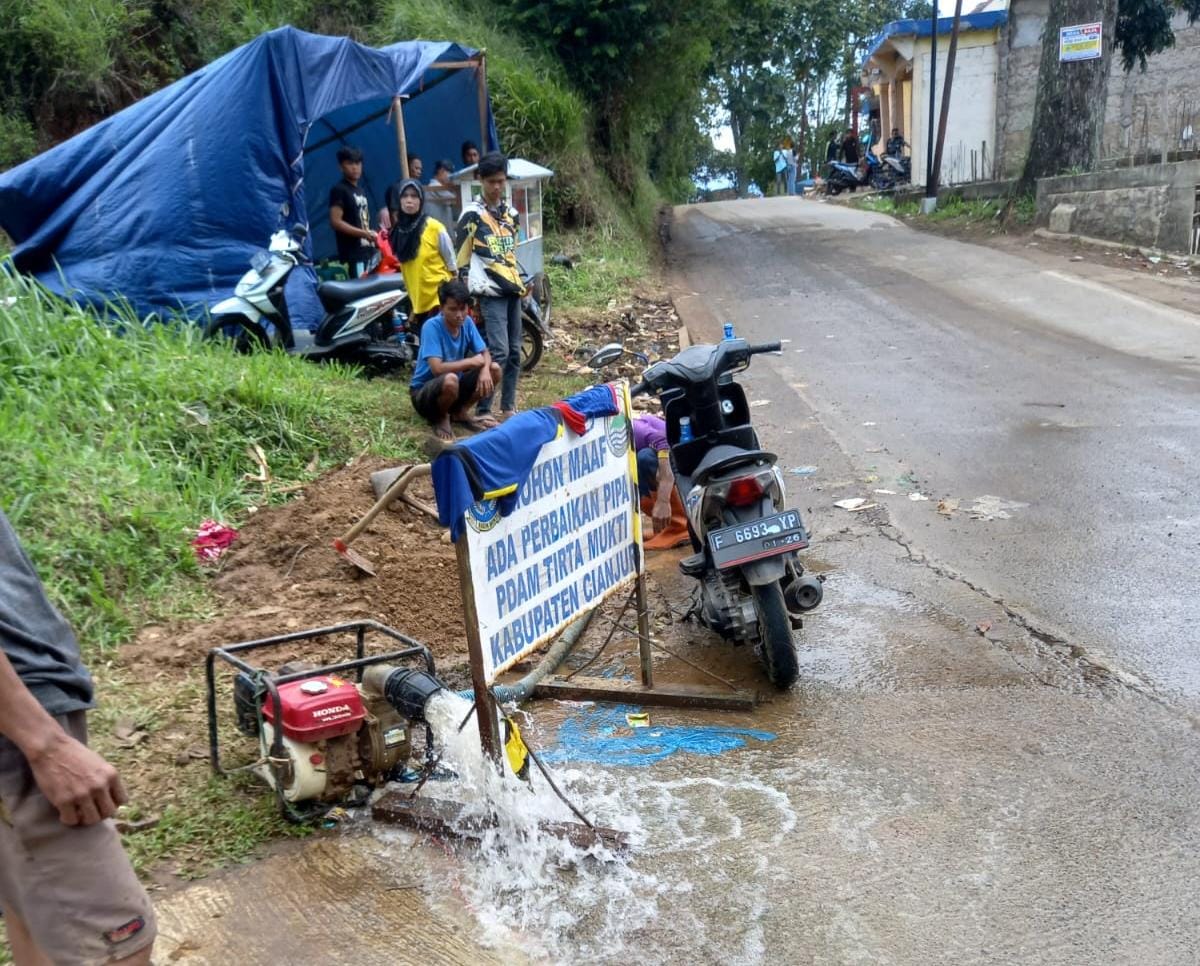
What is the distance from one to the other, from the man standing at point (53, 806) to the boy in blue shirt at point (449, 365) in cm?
500

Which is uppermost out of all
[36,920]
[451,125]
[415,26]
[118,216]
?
[415,26]

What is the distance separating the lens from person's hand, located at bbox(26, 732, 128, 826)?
74.2 inches

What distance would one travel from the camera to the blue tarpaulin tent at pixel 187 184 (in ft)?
29.2

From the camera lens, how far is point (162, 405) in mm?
6098

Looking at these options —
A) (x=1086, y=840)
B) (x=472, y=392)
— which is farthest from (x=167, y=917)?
(x=472, y=392)

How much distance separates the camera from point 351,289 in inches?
336

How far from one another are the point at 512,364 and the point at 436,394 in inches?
48.3

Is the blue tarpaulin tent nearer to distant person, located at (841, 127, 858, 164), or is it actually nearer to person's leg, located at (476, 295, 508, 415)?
person's leg, located at (476, 295, 508, 415)

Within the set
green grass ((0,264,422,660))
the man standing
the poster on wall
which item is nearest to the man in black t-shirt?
green grass ((0,264,422,660))

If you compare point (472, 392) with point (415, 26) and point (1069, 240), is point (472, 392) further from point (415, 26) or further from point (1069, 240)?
point (1069, 240)

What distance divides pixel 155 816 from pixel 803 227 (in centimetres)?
2002

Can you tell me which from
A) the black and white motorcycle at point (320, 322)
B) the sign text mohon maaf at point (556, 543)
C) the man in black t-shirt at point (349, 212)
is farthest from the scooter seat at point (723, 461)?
the man in black t-shirt at point (349, 212)

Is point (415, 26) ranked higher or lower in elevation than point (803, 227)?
higher

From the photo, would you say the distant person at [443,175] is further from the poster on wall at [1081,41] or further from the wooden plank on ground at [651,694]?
the poster on wall at [1081,41]
